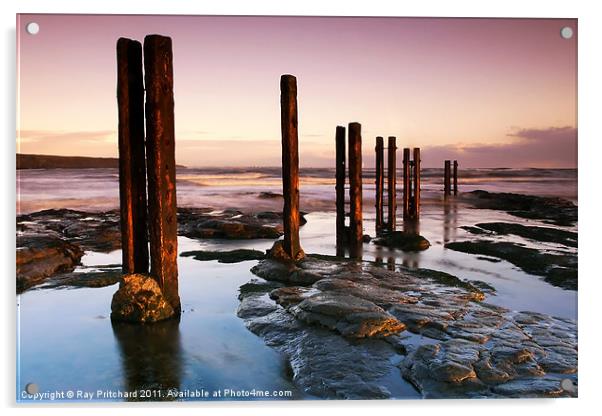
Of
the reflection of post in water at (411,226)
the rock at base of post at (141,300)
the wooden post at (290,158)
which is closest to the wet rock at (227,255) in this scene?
the wooden post at (290,158)

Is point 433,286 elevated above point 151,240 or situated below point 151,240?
below

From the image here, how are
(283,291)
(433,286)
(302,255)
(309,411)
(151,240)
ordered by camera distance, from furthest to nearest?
(302,255), (433,286), (283,291), (151,240), (309,411)

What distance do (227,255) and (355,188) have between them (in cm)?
265

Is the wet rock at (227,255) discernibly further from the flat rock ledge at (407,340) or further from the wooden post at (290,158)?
the flat rock ledge at (407,340)

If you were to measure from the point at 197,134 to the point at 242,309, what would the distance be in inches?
128

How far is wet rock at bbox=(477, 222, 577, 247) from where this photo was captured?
5663mm

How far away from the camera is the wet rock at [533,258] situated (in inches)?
226

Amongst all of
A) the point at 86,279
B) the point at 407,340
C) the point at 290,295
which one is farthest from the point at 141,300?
the point at 407,340

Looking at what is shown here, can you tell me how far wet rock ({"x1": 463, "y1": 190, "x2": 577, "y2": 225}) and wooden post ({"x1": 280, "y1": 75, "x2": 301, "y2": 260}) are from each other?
333 centimetres

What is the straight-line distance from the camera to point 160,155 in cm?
509
